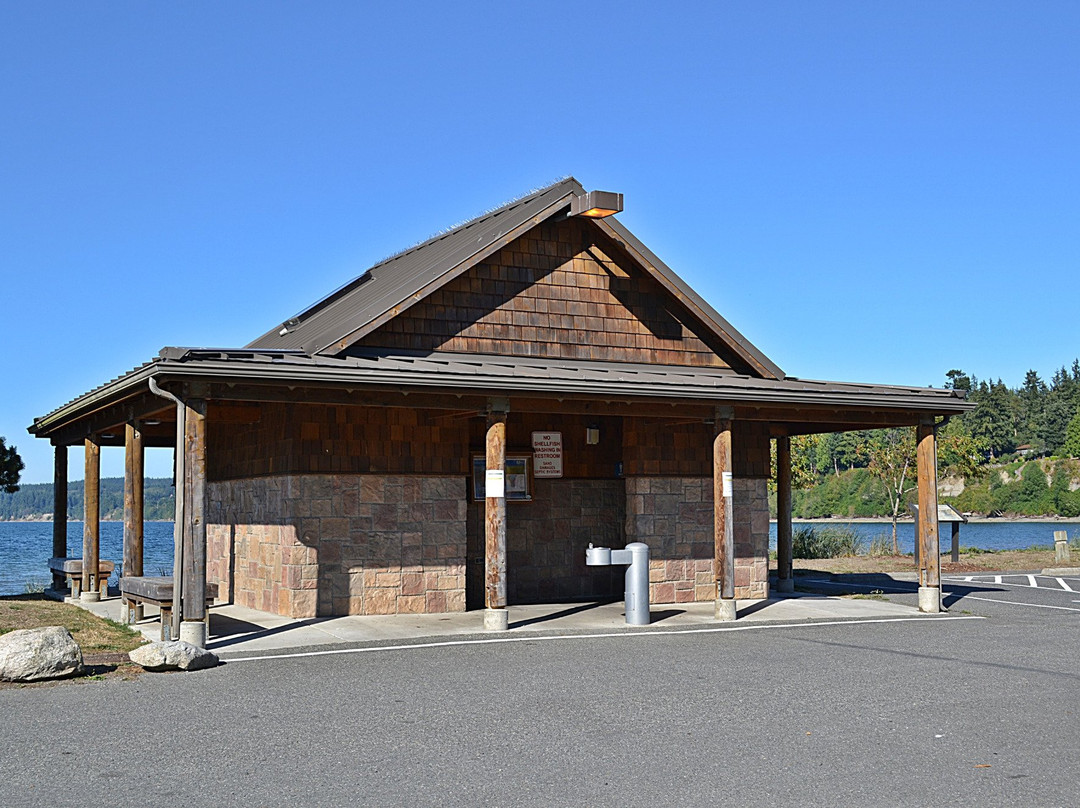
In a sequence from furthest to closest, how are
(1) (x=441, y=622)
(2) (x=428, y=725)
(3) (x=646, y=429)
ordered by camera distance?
(3) (x=646, y=429), (1) (x=441, y=622), (2) (x=428, y=725)

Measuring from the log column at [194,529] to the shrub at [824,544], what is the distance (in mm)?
20697

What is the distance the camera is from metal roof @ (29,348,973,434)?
40.8 feet

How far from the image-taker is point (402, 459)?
15.9m

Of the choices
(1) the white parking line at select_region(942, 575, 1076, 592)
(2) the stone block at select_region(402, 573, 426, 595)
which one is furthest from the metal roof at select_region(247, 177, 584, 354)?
(1) the white parking line at select_region(942, 575, 1076, 592)

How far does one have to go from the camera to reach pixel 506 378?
13859 mm

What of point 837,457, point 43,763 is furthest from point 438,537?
point 837,457

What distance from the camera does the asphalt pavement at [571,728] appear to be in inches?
268

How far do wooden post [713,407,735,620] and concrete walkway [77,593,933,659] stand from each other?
311 mm

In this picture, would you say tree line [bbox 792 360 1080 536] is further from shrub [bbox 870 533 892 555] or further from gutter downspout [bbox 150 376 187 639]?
gutter downspout [bbox 150 376 187 639]

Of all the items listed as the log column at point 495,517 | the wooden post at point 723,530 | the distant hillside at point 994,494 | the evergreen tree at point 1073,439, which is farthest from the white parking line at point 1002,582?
the evergreen tree at point 1073,439

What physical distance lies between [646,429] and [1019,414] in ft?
436

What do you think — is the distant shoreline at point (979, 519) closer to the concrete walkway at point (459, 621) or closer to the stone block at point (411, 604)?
the concrete walkway at point (459, 621)

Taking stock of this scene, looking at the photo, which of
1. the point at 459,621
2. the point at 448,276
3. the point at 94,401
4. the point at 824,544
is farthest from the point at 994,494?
the point at 94,401

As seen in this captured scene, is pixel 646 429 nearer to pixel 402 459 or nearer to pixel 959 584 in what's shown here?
pixel 402 459
